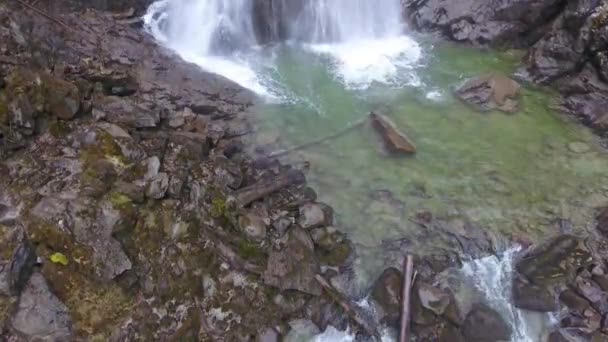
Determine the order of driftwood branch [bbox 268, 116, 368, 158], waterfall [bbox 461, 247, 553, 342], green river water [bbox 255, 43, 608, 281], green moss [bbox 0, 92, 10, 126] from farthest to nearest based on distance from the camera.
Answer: driftwood branch [bbox 268, 116, 368, 158]
green river water [bbox 255, 43, 608, 281]
green moss [bbox 0, 92, 10, 126]
waterfall [bbox 461, 247, 553, 342]

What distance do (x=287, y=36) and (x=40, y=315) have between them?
1069 cm

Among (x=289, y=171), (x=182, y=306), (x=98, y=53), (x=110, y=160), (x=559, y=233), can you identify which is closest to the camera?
(x=182, y=306)

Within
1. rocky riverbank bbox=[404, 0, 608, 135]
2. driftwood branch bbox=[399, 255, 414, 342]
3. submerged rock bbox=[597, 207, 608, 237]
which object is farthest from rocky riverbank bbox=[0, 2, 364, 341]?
rocky riverbank bbox=[404, 0, 608, 135]

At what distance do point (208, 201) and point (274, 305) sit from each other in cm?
214

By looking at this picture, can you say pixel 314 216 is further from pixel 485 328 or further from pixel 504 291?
pixel 504 291

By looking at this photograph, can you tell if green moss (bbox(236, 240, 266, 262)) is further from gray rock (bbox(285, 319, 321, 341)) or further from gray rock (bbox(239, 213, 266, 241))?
gray rock (bbox(285, 319, 321, 341))

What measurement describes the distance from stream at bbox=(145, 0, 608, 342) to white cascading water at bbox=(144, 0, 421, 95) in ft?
0.12

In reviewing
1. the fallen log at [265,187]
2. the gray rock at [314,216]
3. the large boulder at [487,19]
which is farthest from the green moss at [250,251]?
the large boulder at [487,19]

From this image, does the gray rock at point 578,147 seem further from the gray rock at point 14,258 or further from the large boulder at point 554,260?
the gray rock at point 14,258

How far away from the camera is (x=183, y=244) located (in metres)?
7.36

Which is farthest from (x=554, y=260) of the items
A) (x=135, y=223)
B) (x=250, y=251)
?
(x=135, y=223)

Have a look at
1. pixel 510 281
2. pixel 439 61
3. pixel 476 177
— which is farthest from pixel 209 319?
pixel 439 61

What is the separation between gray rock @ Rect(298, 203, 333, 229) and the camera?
8266 millimetres

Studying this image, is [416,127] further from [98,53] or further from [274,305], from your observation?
[98,53]
